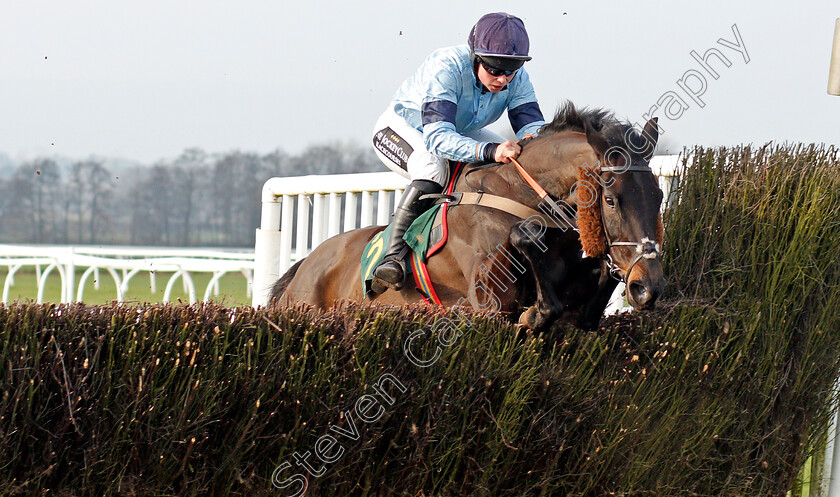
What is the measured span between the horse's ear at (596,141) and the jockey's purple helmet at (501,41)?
57 cm

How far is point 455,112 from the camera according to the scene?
12.7ft

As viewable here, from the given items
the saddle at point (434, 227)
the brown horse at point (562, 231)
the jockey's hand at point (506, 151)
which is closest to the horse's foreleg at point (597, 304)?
the brown horse at point (562, 231)

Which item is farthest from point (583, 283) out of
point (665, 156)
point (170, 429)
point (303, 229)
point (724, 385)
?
point (303, 229)

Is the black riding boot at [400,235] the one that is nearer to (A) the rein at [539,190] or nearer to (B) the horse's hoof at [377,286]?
(B) the horse's hoof at [377,286]

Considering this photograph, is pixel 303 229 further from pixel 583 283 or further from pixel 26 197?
pixel 26 197

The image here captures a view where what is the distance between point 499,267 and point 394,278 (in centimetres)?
54

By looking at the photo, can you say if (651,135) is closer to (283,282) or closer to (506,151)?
(506,151)

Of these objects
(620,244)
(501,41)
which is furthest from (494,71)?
(620,244)

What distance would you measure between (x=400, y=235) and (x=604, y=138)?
3.46 feet

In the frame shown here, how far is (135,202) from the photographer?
38.5 m

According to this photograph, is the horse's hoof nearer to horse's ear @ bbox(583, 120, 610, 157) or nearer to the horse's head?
the horse's head

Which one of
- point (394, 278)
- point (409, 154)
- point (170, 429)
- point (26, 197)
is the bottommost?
point (26, 197)

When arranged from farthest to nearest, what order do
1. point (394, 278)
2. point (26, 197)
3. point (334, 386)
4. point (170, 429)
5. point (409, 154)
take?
point (26, 197) < point (409, 154) < point (394, 278) < point (334, 386) < point (170, 429)

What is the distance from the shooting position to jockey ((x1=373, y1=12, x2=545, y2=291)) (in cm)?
370
